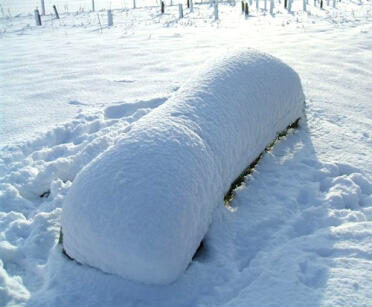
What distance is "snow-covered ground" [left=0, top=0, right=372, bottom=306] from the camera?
79.3 inches

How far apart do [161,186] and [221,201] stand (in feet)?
2.17

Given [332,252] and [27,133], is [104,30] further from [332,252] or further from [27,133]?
[332,252]

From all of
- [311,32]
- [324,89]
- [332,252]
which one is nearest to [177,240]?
[332,252]

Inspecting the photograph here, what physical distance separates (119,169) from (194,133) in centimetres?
56

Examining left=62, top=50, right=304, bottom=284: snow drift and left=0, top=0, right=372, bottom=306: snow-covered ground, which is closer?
left=62, top=50, right=304, bottom=284: snow drift

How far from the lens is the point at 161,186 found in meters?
1.99

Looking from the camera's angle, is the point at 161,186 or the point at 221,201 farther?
the point at 221,201

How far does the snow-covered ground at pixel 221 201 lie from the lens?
2.01 m

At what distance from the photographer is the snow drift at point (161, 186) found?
6.27 feet

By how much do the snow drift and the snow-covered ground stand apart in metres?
0.17

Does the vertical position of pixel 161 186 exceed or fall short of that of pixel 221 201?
it exceeds it

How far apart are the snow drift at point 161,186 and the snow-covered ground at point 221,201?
174mm

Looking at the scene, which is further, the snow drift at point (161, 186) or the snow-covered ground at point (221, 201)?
the snow-covered ground at point (221, 201)

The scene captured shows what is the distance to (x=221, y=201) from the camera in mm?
2508
